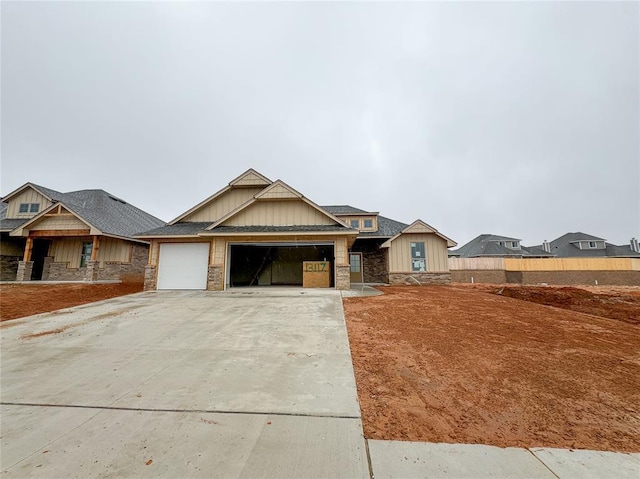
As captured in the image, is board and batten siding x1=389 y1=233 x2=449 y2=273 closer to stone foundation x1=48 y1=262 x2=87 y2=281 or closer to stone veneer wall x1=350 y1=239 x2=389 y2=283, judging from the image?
stone veneer wall x1=350 y1=239 x2=389 y2=283

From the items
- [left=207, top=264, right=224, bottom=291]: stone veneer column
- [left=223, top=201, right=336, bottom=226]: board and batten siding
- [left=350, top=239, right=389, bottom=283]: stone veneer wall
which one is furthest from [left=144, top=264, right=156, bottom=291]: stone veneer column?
[left=350, top=239, right=389, bottom=283]: stone veneer wall

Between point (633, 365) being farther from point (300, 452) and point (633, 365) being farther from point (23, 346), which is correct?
point (23, 346)

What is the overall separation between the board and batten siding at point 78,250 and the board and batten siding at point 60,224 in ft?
4.50

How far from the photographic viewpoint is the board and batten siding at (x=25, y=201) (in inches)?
682

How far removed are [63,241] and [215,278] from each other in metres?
13.2

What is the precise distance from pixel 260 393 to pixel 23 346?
19.2 feet

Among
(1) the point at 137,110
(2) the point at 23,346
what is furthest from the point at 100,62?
(2) the point at 23,346

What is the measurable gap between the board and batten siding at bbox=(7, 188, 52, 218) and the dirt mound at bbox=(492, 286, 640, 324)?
96.8ft

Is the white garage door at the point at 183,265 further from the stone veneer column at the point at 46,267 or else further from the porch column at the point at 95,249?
the stone veneer column at the point at 46,267

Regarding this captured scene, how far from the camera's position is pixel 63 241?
16938 mm

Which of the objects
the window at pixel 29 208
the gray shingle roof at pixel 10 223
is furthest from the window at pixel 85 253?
the window at pixel 29 208

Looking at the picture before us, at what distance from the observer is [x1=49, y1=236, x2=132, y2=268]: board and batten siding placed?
16516 mm

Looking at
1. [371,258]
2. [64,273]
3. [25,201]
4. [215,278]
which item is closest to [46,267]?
[64,273]

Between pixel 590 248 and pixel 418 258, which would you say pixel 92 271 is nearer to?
pixel 418 258
